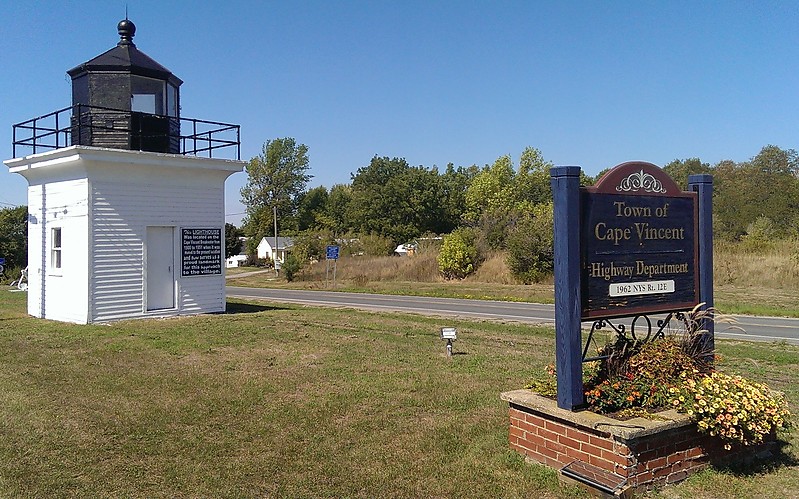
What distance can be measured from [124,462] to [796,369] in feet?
32.6

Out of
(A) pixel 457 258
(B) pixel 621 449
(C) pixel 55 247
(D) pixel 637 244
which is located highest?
(C) pixel 55 247

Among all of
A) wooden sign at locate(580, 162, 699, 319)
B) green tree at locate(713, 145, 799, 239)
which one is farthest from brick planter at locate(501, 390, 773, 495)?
green tree at locate(713, 145, 799, 239)

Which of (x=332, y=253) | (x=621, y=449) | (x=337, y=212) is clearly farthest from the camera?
(x=337, y=212)

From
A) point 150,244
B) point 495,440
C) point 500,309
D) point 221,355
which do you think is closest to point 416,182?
point 500,309

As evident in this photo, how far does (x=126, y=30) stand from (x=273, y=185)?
73141 mm

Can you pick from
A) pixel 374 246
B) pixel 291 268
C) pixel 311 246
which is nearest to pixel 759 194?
pixel 374 246

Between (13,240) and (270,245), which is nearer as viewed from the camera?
(13,240)

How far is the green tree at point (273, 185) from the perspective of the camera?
89.8 m

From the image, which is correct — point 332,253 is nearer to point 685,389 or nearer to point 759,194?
point 685,389

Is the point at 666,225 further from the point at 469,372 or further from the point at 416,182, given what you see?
the point at 416,182

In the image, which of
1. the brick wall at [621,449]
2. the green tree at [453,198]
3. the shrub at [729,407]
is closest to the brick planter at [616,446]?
the brick wall at [621,449]

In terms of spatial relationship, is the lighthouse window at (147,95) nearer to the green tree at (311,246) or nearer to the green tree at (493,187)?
the green tree at (311,246)

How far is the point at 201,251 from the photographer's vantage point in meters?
17.7

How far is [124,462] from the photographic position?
5.82 m
